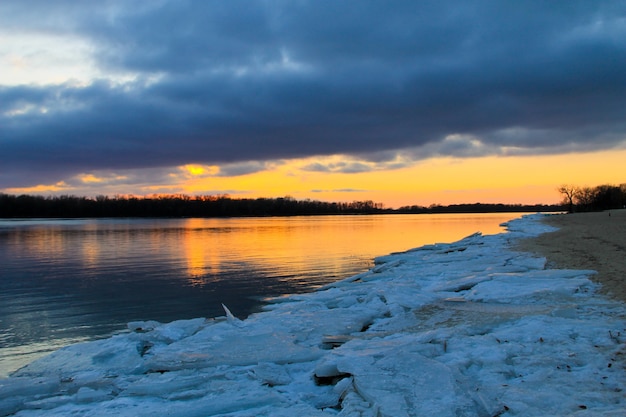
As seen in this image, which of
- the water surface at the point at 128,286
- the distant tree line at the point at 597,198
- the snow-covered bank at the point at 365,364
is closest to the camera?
the snow-covered bank at the point at 365,364

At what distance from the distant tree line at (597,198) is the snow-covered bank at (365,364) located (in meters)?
101

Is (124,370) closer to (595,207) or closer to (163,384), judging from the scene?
(163,384)

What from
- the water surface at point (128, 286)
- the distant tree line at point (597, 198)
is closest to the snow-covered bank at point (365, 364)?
the water surface at point (128, 286)

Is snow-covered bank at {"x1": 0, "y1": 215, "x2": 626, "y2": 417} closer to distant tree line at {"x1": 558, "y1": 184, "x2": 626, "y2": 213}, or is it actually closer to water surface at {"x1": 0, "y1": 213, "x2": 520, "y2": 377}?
water surface at {"x1": 0, "y1": 213, "x2": 520, "y2": 377}

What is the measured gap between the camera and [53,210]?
118 metres

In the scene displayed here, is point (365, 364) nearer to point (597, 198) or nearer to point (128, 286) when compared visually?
point (128, 286)

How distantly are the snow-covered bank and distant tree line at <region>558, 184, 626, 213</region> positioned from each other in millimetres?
100542

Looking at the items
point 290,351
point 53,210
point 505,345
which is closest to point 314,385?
point 290,351

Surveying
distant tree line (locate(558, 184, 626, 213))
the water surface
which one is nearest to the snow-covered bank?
the water surface

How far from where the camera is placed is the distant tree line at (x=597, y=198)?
92.6 meters

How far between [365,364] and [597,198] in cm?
10906

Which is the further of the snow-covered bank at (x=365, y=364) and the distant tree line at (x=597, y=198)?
the distant tree line at (x=597, y=198)

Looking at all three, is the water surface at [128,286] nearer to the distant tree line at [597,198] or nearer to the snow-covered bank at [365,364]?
the snow-covered bank at [365,364]

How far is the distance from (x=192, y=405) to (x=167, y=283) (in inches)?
411
